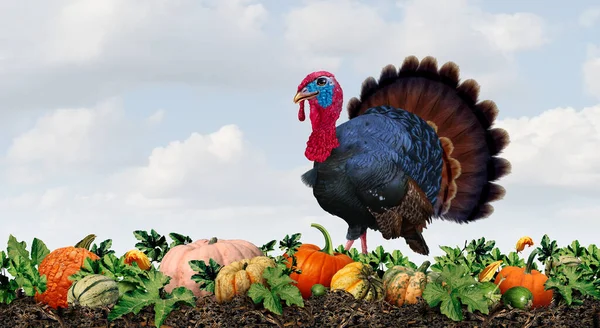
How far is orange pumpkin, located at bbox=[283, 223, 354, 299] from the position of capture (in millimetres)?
5301

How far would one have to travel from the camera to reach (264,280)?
4930mm

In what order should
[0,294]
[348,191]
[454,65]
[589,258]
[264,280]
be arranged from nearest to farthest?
1. [264,280]
2. [0,294]
3. [589,258]
4. [348,191]
5. [454,65]

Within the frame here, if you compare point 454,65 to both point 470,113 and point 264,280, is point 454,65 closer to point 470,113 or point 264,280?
point 470,113

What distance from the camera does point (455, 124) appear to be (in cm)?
805

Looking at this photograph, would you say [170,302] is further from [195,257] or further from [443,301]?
[443,301]

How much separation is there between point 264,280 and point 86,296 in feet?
3.92

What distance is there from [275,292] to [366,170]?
2.16 metres

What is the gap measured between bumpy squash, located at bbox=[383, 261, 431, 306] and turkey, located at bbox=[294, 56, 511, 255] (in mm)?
1750

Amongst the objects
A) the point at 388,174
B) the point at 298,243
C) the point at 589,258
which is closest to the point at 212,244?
the point at 298,243

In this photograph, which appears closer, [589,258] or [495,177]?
[589,258]

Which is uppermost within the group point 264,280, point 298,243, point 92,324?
point 298,243

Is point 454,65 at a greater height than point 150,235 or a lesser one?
greater

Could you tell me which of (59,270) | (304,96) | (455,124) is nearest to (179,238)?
(59,270)

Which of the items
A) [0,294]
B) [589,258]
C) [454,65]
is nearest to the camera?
[0,294]
